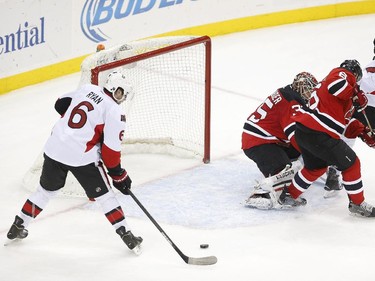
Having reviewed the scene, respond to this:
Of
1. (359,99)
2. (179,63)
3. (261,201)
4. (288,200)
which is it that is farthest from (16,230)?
(359,99)

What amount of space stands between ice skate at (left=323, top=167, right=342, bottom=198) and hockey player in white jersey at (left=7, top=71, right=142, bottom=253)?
137cm

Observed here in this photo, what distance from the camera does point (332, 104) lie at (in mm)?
5230

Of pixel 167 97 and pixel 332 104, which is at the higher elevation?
pixel 332 104

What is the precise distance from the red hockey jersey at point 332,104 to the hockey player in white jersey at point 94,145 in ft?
3.50

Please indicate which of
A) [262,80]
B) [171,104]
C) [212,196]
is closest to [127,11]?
[262,80]

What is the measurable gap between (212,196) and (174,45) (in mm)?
1036

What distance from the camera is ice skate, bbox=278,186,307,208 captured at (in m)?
5.60

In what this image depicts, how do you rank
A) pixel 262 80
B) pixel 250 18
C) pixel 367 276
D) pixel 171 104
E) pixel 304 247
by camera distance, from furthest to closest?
pixel 250 18 → pixel 262 80 → pixel 171 104 → pixel 304 247 → pixel 367 276

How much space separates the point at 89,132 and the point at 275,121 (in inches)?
52.7

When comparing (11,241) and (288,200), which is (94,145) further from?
(288,200)

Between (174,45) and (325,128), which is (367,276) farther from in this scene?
(174,45)

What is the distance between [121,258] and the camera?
4.95 meters

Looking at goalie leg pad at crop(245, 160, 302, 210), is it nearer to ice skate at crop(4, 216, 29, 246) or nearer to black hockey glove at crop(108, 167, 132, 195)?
black hockey glove at crop(108, 167, 132, 195)

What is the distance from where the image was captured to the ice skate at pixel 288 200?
5.60 metres
